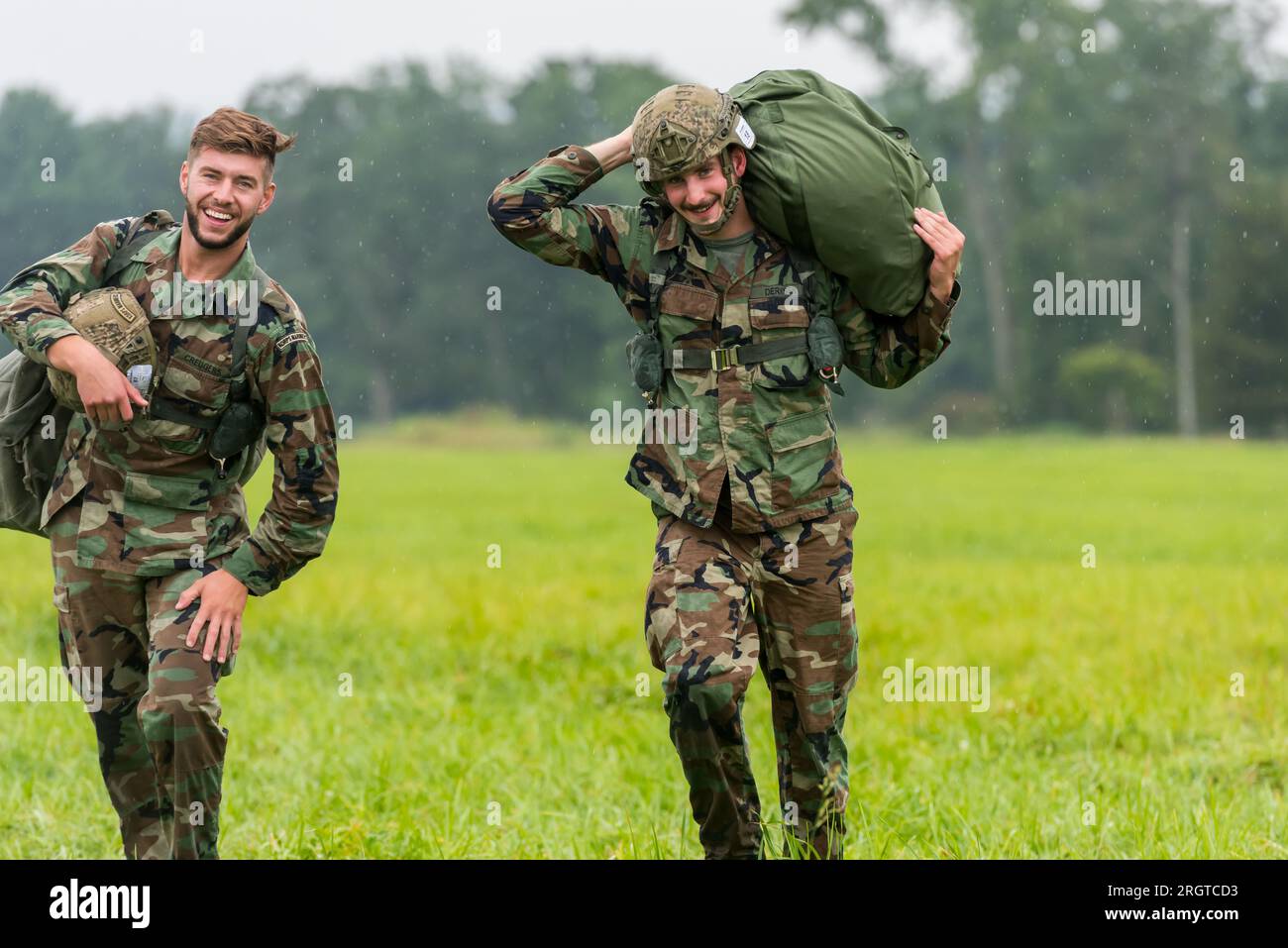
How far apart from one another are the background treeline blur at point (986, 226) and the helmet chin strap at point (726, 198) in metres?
36.2

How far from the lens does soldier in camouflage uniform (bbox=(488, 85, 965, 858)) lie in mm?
4289

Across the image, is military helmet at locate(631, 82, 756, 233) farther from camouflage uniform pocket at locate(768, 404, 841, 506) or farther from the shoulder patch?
the shoulder patch

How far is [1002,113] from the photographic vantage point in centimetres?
4803

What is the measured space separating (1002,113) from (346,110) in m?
22.5

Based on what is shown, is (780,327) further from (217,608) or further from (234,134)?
(217,608)

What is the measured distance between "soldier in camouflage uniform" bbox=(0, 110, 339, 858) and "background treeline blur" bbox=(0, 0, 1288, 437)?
36122 millimetres

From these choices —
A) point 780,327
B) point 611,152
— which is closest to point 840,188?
point 780,327

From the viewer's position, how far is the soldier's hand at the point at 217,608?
13.8 ft

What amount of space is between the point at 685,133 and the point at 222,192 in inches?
49.4

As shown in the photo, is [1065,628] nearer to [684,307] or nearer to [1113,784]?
[1113,784]

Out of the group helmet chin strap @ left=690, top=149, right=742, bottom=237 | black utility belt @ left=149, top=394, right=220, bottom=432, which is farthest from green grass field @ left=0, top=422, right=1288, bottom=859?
helmet chin strap @ left=690, top=149, right=742, bottom=237

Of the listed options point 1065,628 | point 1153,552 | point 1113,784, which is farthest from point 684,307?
point 1153,552

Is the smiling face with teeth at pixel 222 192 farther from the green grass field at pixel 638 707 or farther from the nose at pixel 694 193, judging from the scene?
the green grass field at pixel 638 707

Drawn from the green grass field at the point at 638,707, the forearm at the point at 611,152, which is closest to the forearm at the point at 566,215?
the forearm at the point at 611,152
